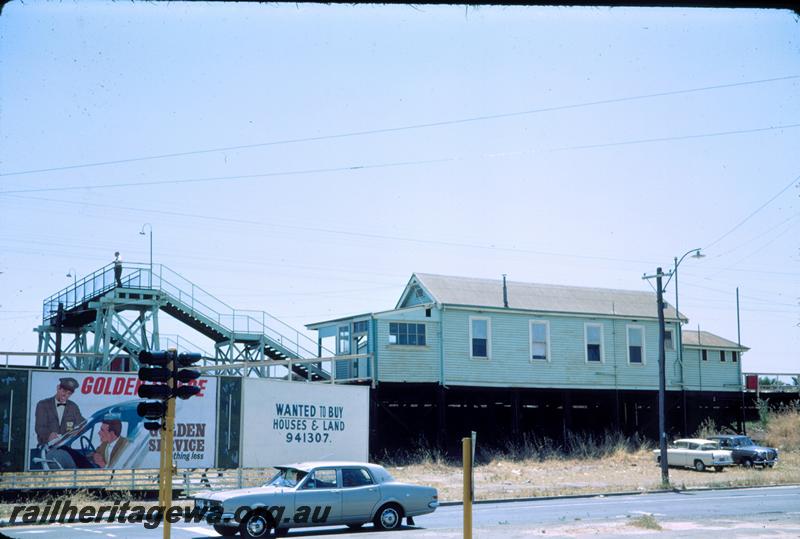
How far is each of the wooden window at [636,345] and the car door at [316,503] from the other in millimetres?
30160

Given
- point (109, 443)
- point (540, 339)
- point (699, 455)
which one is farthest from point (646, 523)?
point (540, 339)

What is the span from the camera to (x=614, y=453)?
137ft

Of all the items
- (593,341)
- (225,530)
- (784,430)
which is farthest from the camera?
(784,430)

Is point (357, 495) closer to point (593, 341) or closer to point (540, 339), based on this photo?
point (540, 339)

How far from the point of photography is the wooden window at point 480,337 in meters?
40.7

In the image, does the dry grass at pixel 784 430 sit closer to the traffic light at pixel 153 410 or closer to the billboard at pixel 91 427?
the billboard at pixel 91 427

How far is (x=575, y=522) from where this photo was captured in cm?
1903

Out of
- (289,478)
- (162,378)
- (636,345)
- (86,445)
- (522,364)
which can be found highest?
(636,345)

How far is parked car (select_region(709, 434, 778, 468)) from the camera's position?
3797 cm

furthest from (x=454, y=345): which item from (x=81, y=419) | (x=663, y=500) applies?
(x=81, y=419)

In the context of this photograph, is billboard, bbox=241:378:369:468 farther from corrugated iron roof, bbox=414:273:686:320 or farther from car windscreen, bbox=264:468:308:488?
corrugated iron roof, bbox=414:273:686:320

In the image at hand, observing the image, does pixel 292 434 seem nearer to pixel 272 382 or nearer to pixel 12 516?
pixel 272 382

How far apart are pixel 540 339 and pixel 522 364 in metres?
1.63

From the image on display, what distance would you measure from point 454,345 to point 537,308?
5.08 m
